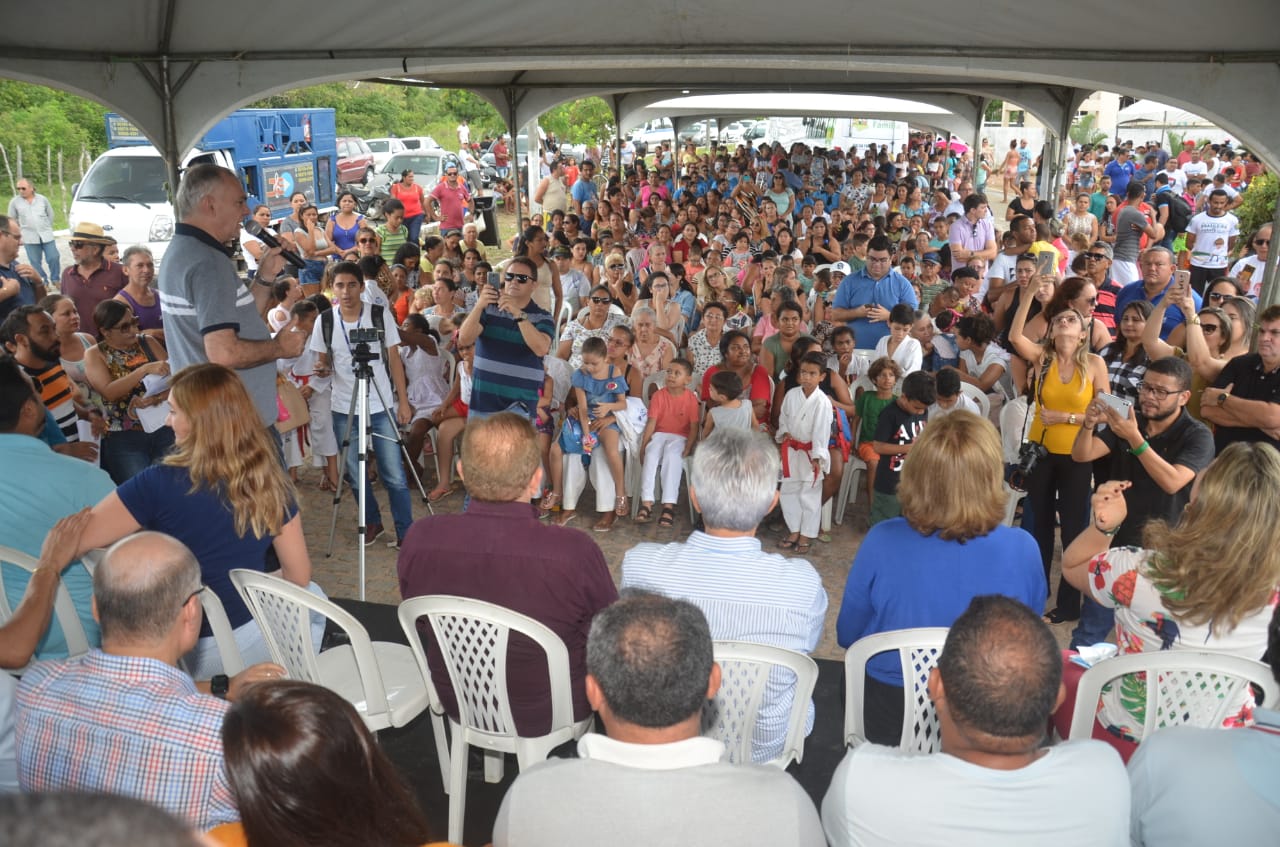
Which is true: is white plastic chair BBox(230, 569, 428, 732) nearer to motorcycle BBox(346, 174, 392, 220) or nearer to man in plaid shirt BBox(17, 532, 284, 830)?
man in plaid shirt BBox(17, 532, 284, 830)

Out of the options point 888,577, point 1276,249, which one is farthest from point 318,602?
point 1276,249

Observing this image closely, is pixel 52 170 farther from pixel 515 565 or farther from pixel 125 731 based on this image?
pixel 125 731

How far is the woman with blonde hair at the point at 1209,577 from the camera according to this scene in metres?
2.22

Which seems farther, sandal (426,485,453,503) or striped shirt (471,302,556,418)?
sandal (426,485,453,503)

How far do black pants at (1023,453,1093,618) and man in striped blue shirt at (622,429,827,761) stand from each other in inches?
94.4

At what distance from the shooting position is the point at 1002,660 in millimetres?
1607

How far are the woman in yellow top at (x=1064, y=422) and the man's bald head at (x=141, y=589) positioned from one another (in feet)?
12.2

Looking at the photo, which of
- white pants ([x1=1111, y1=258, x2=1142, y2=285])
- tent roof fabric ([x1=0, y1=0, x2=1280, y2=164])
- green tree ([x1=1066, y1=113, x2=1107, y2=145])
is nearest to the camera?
tent roof fabric ([x1=0, y1=0, x2=1280, y2=164])

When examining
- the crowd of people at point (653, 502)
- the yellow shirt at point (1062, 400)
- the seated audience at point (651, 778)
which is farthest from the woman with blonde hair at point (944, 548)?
the yellow shirt at point (1062, 400)

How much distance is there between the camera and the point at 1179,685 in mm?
2223

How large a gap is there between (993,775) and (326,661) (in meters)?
2.10

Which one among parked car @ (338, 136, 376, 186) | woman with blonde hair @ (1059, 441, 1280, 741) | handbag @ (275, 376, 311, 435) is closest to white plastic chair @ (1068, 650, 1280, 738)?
woman with blonde hair @ (1059, 441, 1280, 741)

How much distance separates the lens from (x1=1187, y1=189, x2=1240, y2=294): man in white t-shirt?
9164 mm

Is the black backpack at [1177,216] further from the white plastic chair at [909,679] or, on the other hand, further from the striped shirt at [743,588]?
the striped shirt at [743,588]
